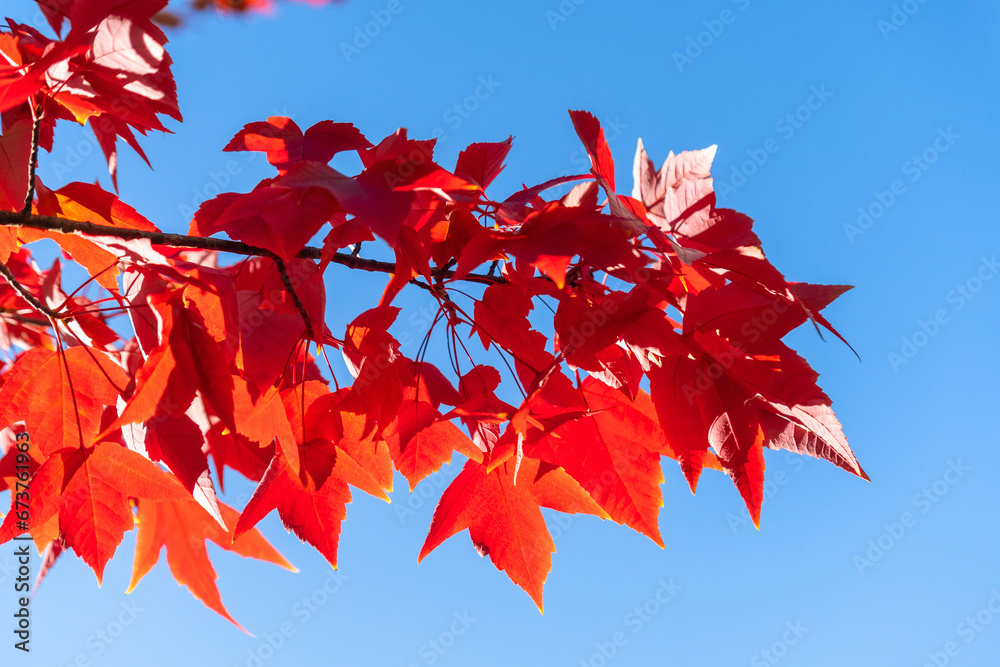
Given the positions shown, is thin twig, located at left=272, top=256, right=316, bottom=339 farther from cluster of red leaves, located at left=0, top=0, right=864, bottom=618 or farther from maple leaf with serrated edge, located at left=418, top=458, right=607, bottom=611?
maple leaf with serrated edge, located at left=418, top=458, right=607, bottom=611

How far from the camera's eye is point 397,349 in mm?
625

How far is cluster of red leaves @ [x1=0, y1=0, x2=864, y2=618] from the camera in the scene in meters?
0.53

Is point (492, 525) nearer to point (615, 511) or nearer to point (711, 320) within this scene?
point (615, 511)

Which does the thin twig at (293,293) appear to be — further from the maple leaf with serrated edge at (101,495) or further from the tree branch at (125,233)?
the maple leaf with serrated edge at (101,495)

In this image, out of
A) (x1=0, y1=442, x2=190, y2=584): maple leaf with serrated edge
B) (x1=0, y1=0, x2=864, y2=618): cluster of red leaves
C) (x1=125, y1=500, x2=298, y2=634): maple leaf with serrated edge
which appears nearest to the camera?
(x1=0, y1=0, x2=864, y2=618): cluster of red leaves

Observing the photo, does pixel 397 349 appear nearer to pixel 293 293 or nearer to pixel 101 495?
pixel 293 293

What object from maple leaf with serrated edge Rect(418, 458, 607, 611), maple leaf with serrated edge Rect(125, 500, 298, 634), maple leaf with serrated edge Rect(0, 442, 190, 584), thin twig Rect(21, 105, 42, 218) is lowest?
maple leaf with serrated edge Rect(125, 500, 298, 634)

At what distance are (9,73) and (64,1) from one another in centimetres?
22

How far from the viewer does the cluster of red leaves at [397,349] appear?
0.53 metres

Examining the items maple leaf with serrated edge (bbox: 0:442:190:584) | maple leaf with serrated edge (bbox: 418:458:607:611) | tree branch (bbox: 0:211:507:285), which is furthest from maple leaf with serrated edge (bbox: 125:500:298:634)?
tree branch (bbox: 0:211:507:285)

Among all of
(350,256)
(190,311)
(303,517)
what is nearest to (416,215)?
(350,256)

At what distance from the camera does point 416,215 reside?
59cm

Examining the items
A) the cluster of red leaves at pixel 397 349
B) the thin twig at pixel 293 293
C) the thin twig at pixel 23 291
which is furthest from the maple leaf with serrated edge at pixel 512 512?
the thin twig at pixel 23 291

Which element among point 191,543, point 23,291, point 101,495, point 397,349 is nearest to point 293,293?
point 397,349
